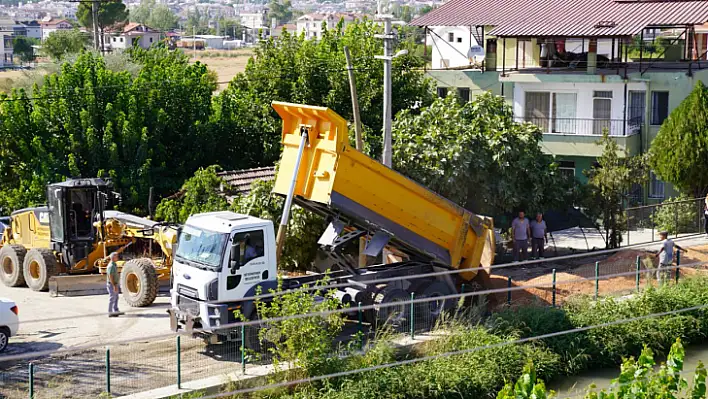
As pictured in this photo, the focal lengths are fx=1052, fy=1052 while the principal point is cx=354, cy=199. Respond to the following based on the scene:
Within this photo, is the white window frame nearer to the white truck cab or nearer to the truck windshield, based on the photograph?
the white truck cab

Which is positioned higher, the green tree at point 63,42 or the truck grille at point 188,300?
the green tree at point 63,42

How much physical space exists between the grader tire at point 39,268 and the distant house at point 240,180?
489cm

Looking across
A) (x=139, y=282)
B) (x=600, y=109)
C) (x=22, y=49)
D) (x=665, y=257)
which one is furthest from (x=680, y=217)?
(x=22, y=49)

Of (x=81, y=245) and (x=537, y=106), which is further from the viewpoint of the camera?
(x=537, y=106)

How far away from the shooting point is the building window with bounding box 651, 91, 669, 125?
35438 millimetres

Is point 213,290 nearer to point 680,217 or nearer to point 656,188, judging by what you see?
point 680,217

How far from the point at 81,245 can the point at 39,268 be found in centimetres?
110

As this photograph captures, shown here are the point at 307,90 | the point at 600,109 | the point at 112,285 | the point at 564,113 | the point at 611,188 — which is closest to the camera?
the point at 112,285

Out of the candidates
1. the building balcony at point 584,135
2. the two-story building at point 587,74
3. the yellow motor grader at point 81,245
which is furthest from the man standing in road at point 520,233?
the building balcony at point 584,135

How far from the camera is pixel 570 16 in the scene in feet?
124

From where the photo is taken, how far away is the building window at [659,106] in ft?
116

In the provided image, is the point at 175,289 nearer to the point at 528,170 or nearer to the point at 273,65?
the point at 528,170

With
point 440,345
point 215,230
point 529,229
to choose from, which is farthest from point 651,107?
point 215,230

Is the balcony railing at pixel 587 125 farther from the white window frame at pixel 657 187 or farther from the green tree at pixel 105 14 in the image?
the green tree at pixel 105 14
